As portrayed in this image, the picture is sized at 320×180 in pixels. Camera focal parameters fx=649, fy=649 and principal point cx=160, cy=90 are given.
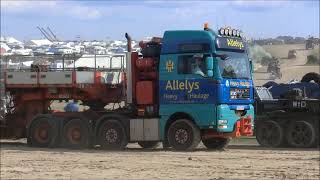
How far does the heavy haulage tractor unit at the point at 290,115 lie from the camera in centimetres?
2144

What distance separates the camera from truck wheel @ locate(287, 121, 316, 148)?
2119 cm

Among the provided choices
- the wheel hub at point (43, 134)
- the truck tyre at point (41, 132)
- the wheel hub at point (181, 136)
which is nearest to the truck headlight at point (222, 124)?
the wheel hub at point (181, 136)

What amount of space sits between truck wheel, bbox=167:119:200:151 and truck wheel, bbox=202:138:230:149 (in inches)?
60.2

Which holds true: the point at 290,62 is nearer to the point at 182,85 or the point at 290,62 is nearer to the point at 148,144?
the point at 148,144

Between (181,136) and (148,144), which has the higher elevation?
(181,136)

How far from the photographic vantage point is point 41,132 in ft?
71.6

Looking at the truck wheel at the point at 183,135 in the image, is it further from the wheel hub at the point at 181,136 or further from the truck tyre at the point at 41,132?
the truck tyre at the point at 41,132

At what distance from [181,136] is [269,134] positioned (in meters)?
4.21

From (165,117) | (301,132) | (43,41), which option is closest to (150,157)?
(165,117)

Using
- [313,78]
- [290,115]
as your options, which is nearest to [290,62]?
[313,78]

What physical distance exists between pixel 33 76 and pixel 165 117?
5.02 meters

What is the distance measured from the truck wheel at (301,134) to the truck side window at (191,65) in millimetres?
4675

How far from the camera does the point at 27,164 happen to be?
639 inches

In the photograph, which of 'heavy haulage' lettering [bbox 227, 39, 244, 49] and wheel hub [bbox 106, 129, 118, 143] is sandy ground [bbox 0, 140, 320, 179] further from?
'heavy haulage' lettering [bbox 227, 39, 244, 49]
